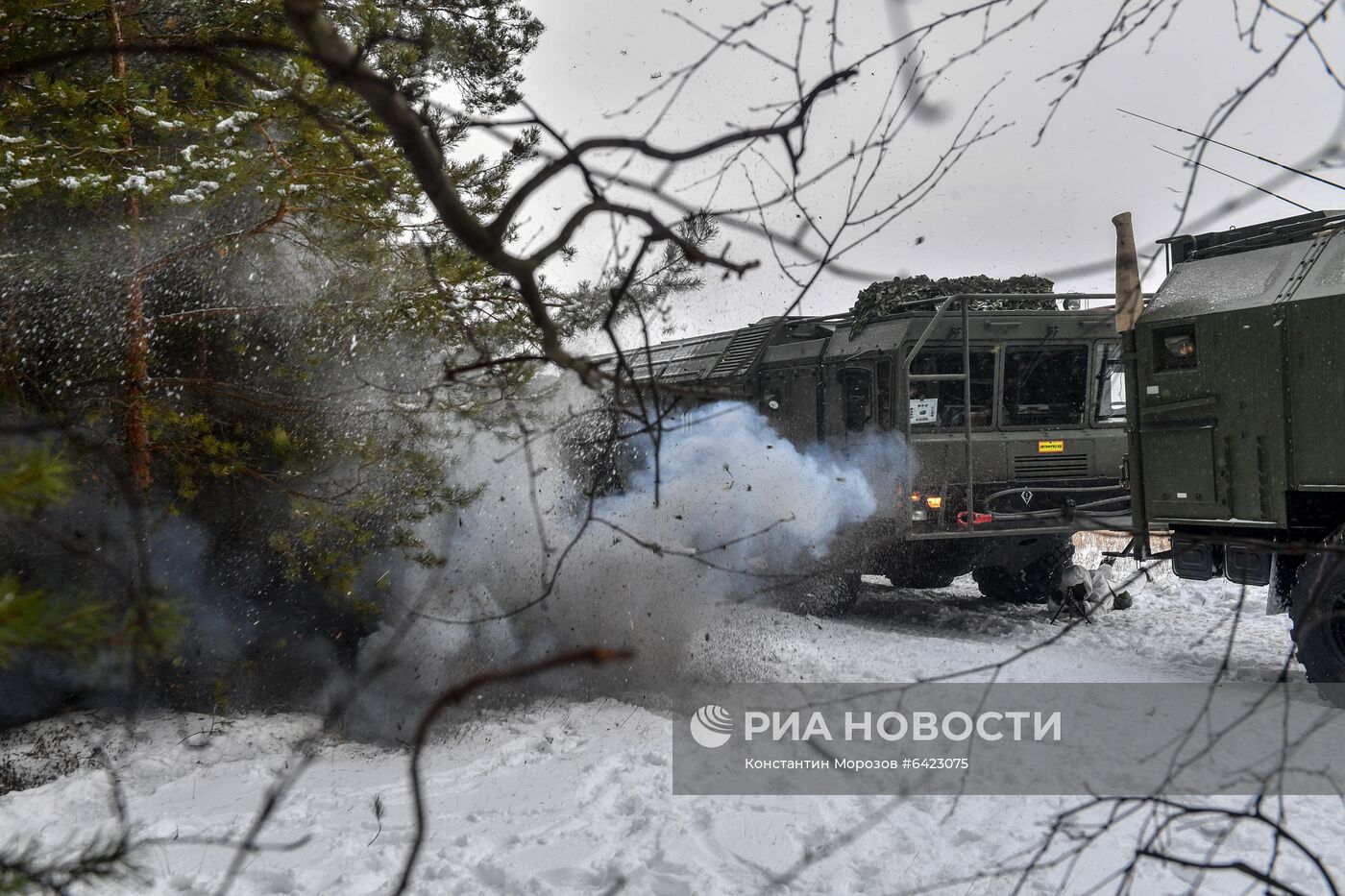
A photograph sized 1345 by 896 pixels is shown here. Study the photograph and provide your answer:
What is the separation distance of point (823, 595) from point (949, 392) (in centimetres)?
235

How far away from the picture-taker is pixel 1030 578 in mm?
10539

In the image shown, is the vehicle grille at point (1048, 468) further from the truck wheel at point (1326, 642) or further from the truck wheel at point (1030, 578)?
the truck wheel at point (1326, 642)

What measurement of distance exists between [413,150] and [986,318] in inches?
335

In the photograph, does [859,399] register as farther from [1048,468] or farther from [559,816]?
[559,816]

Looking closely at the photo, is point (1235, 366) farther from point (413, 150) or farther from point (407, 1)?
point (413, 150)

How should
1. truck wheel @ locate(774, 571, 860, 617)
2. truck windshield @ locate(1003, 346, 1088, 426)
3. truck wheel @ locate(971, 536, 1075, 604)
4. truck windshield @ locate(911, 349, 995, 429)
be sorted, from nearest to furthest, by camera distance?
truck windshield @ locate(911, 349, 995, 429)
truck windshield @ locate(1003, 346, 1088, 426)
truck wheel @ locate(774, 571, 860, 617)
truck wheel @ locate(971, 536, 1075, 604)

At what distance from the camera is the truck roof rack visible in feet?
22.2

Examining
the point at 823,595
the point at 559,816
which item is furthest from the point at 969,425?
the point at 559,816

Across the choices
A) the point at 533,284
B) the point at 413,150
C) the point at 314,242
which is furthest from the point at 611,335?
the point at 314,242

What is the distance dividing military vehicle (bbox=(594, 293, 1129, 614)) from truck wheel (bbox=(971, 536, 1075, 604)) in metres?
0.02

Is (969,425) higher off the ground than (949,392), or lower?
lower

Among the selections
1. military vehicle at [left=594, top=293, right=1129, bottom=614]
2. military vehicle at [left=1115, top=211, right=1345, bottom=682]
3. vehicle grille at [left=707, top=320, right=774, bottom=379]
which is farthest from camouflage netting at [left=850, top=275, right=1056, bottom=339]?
military vehicle at [left=1115, top=211, right=1345, bottom=682]

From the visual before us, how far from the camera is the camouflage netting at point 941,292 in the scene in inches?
380

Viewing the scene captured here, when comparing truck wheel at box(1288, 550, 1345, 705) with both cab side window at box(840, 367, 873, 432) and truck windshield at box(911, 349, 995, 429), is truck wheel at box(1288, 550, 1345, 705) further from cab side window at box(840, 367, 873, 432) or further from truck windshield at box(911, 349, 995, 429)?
cab side window at box(840, 367, 873, 432)
